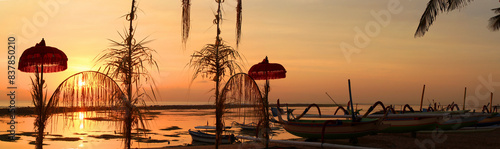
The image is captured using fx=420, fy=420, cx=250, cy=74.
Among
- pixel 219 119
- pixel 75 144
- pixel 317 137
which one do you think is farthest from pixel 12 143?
pixel 219 119

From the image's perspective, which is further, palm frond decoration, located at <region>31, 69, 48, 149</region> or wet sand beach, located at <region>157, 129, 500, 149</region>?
wet sand beach, located at <region>157, 129, 500, 149</region>

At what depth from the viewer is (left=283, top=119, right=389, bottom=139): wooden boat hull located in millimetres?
10141

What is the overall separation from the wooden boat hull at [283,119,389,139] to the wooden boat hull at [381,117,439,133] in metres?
1.96

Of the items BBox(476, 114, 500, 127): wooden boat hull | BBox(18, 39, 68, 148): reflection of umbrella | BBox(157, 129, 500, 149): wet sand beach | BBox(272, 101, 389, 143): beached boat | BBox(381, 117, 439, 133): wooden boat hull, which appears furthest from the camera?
BBox(476, 114, 500, 127): wooden boat hull

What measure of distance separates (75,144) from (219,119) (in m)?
25.8

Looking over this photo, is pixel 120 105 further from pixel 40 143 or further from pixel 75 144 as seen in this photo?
pixel 75 144

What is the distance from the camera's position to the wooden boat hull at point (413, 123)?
Result: 11992mm

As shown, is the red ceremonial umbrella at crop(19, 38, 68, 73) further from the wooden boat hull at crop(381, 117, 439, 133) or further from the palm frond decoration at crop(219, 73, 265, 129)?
the wooden boat hull at crop(381, 117, 439, 133)

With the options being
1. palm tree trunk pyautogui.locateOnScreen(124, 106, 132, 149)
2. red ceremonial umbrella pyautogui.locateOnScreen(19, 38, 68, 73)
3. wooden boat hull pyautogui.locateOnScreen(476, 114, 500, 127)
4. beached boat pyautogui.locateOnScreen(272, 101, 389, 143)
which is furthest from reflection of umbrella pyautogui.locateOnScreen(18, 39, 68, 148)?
wooden boat hull pyautogui.locateOnScreen(476, 114, 500, 127)

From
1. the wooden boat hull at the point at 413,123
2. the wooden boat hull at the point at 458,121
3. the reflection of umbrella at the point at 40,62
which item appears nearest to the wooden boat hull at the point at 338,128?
the wooden boat hull at the point at 413,123

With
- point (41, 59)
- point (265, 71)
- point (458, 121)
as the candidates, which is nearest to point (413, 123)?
point (458, 121)

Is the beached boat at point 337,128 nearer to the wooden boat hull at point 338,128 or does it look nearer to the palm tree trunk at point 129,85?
the wooden boat hull at point 338,128

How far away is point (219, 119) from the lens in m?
7.02

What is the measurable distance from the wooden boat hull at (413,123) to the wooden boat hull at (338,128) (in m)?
1.96
